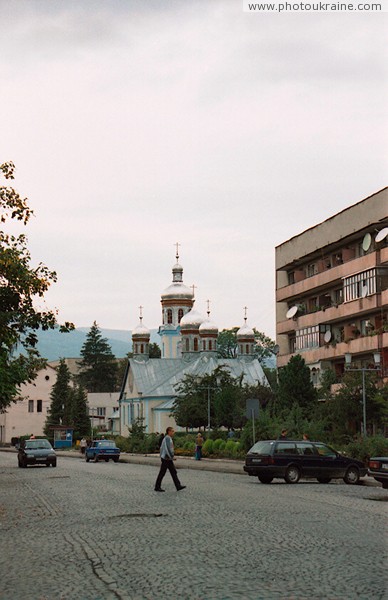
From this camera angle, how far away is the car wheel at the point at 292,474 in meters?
30.4

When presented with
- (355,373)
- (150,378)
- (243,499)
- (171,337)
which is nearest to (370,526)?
(243,499)

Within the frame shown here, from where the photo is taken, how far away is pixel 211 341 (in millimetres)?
114250

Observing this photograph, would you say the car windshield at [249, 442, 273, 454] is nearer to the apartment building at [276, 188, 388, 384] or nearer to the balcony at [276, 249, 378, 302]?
the apartment building at [276, 188, 388, 384]

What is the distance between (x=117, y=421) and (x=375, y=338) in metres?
81.0

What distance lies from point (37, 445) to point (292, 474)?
2055 centimetres

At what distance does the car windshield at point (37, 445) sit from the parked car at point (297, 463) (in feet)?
61.6

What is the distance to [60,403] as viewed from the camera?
120125mm

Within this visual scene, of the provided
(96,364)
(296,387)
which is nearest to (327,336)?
(296,387)

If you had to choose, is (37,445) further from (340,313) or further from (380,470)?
(380,470)

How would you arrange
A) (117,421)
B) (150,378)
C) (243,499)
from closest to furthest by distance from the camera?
1. (243,499)
2. (150,378)
3. (117,421)

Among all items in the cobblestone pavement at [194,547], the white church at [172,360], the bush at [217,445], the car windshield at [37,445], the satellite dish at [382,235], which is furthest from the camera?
the white church at [172,360]

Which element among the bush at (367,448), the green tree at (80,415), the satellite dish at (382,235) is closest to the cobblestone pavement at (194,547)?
the bush at (367,448)

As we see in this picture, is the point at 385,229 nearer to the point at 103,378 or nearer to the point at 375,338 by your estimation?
the point at 375,338

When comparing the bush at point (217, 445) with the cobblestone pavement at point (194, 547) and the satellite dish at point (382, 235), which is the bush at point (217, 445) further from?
the cobblestone pavement at point (194, 547)
